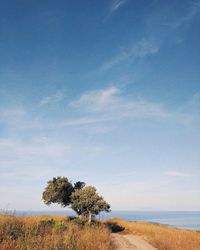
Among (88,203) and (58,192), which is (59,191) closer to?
(58,192)

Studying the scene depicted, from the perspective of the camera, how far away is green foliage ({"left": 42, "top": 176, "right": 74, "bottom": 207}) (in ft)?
129

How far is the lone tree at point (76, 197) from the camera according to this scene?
120 feet

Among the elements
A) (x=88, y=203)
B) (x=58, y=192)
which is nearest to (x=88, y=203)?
(x=88, y=203)

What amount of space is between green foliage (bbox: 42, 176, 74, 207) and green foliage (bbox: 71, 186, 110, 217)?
93.8 inches

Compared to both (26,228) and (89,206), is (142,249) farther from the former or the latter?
(89,206)

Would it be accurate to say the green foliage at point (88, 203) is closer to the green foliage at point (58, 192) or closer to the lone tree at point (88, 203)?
the lone tree at point (88, 203)

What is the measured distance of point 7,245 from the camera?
1002 cm

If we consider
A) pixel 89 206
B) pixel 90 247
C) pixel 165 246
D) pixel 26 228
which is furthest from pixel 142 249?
pixel 89 206

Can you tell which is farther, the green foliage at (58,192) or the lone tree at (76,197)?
the green foliage at (58,192)

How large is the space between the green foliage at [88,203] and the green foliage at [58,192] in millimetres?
2384

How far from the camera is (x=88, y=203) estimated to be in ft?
120

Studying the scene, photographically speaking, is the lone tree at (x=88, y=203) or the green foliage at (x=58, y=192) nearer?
the lone tree at (x=88, y=203)

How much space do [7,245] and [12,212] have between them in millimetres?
4453

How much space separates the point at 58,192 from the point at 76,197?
8.84ft
